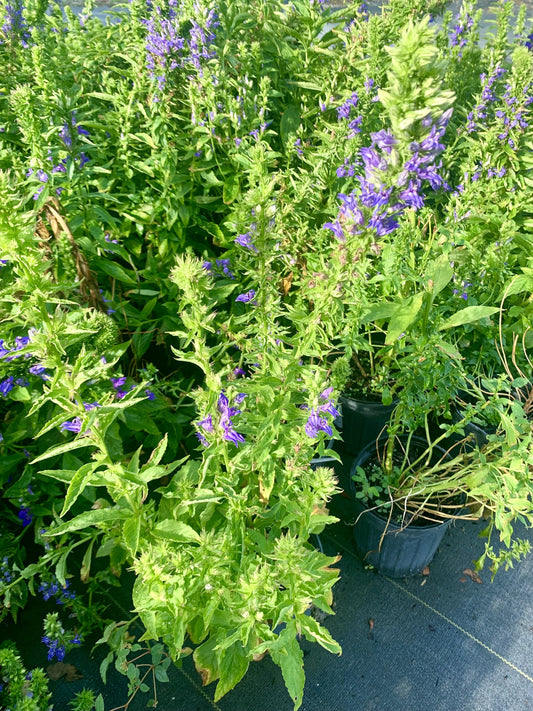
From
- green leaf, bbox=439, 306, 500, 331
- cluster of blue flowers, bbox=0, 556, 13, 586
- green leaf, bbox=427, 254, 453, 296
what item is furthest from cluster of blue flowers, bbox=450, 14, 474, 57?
cluster of blue flowers, bbox=0, 556, 13, 586

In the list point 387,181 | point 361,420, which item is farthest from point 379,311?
point 361,420

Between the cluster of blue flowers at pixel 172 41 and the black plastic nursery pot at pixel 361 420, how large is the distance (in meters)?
1.77

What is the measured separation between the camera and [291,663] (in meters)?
1.28

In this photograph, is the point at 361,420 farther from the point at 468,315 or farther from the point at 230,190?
the point at 230,190

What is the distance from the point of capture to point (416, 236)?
6.34 feet

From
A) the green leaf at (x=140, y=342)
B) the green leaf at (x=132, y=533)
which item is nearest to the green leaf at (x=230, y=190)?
the green leaf at (x=140, y=342)

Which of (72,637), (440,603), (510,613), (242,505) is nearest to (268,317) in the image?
(242,505)

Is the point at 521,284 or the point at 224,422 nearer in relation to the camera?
the point at 224,422

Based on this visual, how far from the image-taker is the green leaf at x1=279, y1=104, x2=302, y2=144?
268 centimetres

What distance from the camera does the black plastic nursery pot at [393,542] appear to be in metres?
1.95

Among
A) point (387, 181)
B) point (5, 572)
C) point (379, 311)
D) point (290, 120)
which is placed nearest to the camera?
point (387, 181)

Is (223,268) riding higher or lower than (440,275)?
lower

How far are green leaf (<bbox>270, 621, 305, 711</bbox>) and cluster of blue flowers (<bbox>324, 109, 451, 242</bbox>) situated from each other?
1014mm

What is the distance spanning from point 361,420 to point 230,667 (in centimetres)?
140
